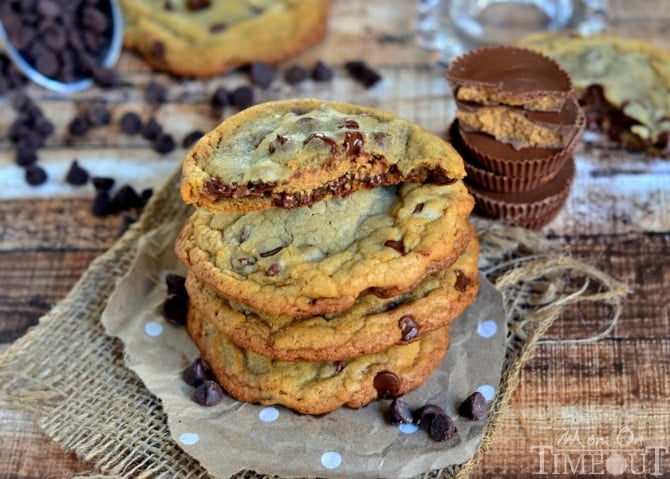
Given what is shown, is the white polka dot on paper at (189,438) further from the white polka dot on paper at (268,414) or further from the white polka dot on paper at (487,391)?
the white polka dot on paper at (487,391)

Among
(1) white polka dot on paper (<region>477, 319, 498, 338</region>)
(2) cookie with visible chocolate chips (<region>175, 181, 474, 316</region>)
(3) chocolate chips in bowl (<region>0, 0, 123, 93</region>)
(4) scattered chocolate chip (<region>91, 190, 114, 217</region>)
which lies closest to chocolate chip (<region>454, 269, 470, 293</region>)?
(2) cookie with visible chocolate chips (<region>175, 181, 474, 316</region>)

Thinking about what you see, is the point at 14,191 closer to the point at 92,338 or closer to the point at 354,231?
the point at 92,338

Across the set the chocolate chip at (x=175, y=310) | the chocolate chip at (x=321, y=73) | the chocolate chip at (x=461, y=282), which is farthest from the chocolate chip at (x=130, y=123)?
the chocolate chip at (x=461, y=282)

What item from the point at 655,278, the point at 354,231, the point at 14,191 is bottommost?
the point at 14,191

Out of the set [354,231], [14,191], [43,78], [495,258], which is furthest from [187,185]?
[43,78]

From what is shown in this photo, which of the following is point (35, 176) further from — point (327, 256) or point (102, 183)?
point (327, 256)

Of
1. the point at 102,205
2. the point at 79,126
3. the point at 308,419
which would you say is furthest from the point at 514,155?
the point at 79,126
